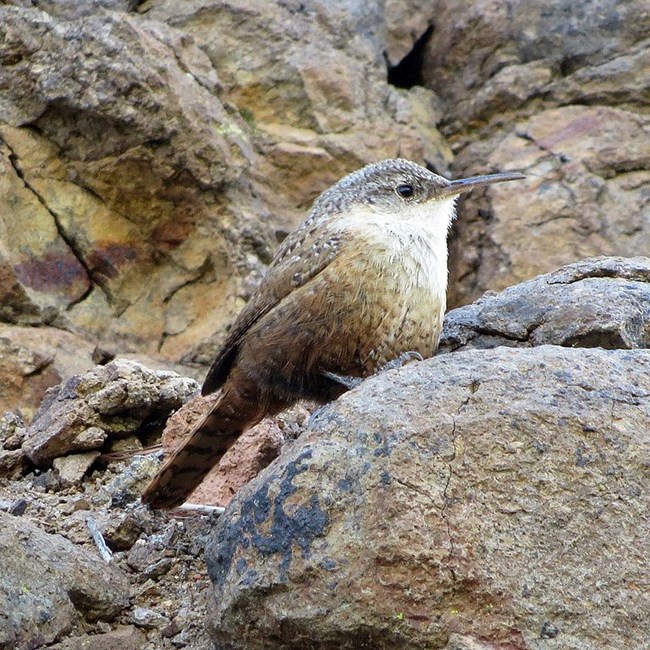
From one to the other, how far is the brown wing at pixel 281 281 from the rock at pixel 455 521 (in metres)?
1.38

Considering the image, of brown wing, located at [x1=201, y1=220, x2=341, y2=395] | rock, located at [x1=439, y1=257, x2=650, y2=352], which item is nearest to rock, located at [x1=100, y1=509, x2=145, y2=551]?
brown wing, located at [x1=201, y1=220, x2=341, y2=395]

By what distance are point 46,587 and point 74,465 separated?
5.30 feet

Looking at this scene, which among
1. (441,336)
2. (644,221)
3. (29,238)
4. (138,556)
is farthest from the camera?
(644,221)

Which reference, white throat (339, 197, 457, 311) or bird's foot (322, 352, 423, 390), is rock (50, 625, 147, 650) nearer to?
bird's foot (322, 352, 423, 390)

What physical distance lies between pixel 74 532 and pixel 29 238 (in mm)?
2770

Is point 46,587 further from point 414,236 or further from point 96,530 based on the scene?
point 414,236

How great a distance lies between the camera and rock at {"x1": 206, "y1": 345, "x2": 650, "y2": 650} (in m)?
Answer: 2.91

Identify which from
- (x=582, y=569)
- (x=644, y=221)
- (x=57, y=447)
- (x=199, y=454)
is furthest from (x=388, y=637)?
(x=644, y=221)

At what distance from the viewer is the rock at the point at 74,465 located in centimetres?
506

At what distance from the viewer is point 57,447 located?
5168 millimetres

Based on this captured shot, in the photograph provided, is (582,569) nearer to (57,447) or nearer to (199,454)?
(199,454)

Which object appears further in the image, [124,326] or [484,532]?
[124,326]

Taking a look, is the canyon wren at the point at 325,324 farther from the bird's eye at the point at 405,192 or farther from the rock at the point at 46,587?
the rock at the point at 46,587

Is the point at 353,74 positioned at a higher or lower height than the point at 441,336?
higher
